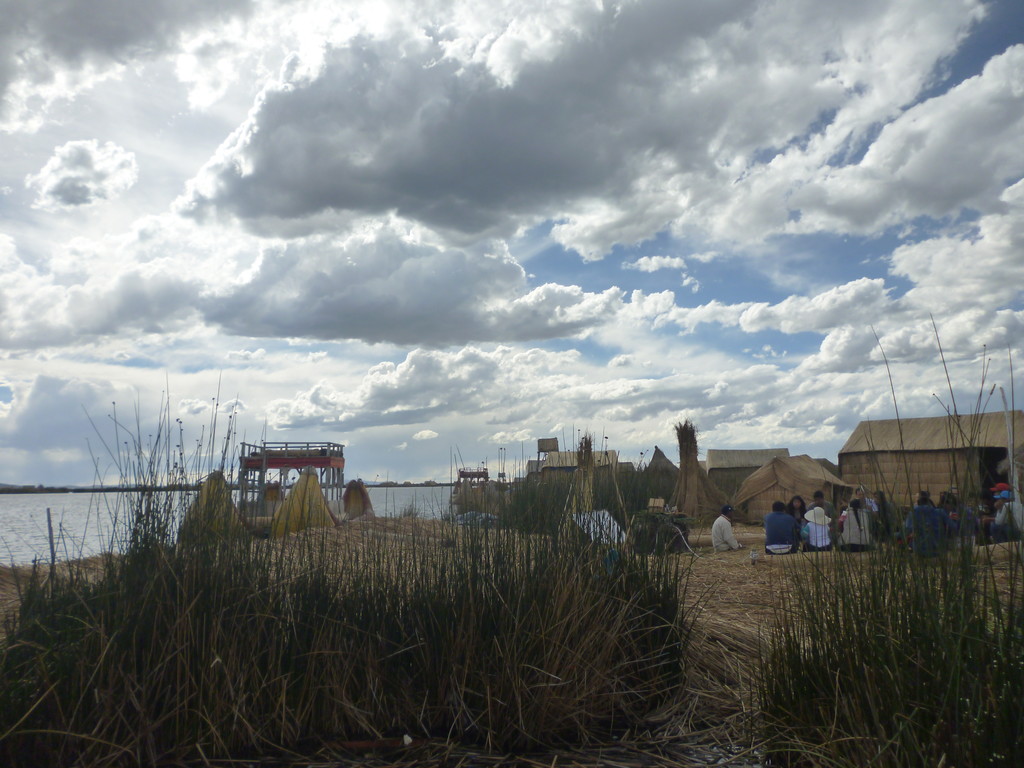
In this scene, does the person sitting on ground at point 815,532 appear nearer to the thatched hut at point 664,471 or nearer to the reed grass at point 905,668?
the reed grass at point 905,668

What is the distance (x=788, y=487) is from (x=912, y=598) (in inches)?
644

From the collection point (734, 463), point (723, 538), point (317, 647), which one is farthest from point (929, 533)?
point (734, 463)

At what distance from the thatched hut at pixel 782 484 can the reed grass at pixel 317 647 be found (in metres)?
15.0

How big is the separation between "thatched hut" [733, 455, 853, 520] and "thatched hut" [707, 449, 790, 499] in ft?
20.0

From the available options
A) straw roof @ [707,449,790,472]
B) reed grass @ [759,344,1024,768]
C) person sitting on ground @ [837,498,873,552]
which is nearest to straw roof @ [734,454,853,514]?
straw roof @ [707,449,790,472]

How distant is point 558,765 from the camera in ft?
10.1

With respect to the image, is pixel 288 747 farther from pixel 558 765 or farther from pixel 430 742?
pixel 558 765

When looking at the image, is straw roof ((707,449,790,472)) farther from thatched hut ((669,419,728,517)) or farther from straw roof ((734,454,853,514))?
thatched hut ((669,419,728,517))

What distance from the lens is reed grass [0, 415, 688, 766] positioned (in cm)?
294

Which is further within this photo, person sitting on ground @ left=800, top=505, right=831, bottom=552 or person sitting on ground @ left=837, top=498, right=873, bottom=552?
person sitting on ground @ left=800, top=505, right=831, bottom=552

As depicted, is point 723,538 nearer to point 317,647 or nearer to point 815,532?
point 815,532

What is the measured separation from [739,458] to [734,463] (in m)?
0.34

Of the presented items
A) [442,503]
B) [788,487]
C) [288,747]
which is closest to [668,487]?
[788,487]

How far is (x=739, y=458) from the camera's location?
26.2 metres
